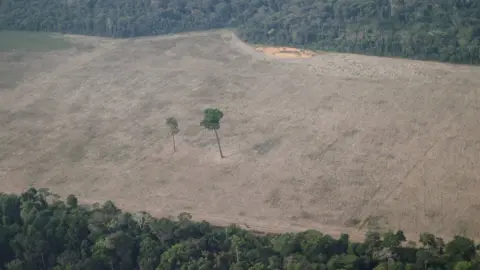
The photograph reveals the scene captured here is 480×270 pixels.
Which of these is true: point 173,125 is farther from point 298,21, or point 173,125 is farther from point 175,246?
point 298,21

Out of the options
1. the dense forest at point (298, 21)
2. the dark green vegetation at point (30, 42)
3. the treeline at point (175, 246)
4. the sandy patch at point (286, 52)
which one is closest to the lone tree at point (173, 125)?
the treeline at point (175, 246)

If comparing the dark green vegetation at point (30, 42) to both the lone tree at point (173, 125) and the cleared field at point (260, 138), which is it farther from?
the lone tree at point (173, 125)

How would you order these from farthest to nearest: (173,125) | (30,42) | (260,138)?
(30,42)
(260,138)
(173,125)

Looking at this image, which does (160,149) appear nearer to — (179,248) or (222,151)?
(222,151)

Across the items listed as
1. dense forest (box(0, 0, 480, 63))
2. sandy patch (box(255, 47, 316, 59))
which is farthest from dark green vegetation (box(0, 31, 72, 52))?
sandy patch (box(255, 47, 316, 59))

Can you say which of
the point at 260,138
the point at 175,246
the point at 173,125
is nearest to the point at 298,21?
the point at 260,138

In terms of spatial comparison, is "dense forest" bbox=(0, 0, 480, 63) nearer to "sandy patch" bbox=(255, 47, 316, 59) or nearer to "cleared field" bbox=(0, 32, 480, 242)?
"sandy patch" bbox=(255, 47, 316, 59)

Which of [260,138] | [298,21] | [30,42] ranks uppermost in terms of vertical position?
[298,21]
